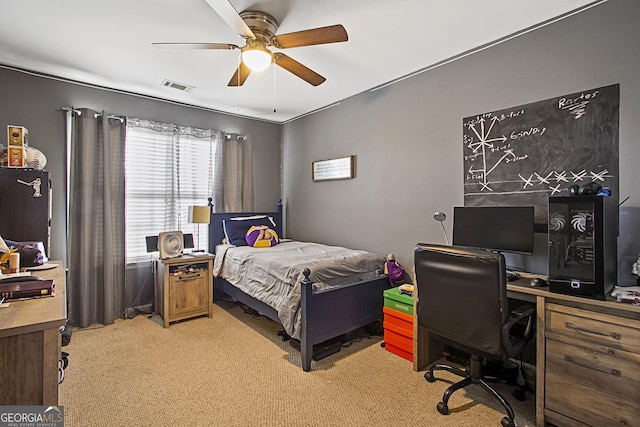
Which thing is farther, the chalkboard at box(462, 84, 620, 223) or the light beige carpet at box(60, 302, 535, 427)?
the chalkboard at box(462, 84, 620, 223)

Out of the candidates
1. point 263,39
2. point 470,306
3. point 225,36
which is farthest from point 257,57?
point 470,306

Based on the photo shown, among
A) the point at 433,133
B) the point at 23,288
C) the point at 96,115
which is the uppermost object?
the point at 96,115

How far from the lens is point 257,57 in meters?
2.13

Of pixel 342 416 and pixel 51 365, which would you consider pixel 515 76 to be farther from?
pixel 51 365

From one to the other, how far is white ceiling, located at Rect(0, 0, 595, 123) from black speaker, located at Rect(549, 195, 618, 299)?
1.34m

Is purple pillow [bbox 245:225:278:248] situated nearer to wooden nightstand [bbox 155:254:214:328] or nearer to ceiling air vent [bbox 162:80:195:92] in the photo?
wooden nightstand [bbox 155:254:214:328]

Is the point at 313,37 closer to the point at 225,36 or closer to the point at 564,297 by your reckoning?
the point at 225,36

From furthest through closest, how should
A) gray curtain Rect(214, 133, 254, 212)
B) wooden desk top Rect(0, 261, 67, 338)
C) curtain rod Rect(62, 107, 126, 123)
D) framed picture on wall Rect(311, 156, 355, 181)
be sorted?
1. gray curtain Rect(214, 133, 254, 212)
2. framed picture on wall Rect(311, 156, 355, 181)
3. curtain rod Rect(62, 107, 126, 123)
4. wooden desk top Rect(0, 261, 67, 338)

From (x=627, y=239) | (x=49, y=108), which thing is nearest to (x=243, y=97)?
(x=49, y=108)

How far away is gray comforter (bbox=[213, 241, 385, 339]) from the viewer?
255 centimetres

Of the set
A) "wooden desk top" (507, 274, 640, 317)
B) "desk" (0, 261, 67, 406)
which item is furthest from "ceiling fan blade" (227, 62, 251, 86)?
"wooden desk top" (507, 274, 640, 317)

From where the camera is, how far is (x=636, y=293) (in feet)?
5.39

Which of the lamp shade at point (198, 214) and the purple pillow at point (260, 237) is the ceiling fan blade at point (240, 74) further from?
the purple pillow at point (260, 237)

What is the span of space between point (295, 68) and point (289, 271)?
64.0 inches
